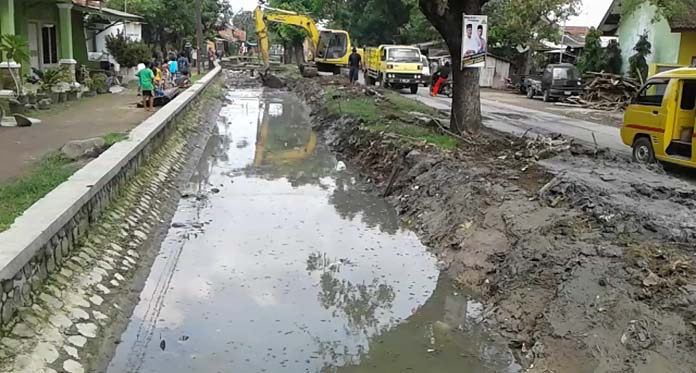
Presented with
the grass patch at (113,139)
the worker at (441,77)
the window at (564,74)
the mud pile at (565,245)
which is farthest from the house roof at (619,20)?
the grass patch at (113,139)

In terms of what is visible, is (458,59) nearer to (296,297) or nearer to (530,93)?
(296,297)

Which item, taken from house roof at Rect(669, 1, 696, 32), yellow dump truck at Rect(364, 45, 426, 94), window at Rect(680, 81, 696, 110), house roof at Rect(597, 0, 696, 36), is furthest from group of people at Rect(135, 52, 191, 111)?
house roof at Rect(669, 1, 696, 32)

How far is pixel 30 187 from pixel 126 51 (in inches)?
956

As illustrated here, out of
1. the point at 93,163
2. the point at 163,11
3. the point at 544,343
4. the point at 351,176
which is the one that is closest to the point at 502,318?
the point at 544,343

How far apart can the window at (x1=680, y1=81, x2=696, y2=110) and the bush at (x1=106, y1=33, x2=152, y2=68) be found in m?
24.3

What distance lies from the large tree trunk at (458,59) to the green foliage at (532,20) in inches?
967

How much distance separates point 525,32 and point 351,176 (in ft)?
Result: 92.1

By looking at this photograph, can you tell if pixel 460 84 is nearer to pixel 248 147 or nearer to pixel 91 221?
pixel 248 147

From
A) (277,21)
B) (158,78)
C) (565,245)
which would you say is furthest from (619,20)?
(565,245)

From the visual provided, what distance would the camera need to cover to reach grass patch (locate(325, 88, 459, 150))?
14.2 metres

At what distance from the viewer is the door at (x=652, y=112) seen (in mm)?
12641

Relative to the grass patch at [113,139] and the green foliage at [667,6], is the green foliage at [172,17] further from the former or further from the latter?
the grass patch at [113,139]

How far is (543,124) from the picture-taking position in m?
21.3

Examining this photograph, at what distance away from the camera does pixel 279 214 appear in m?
11.0
